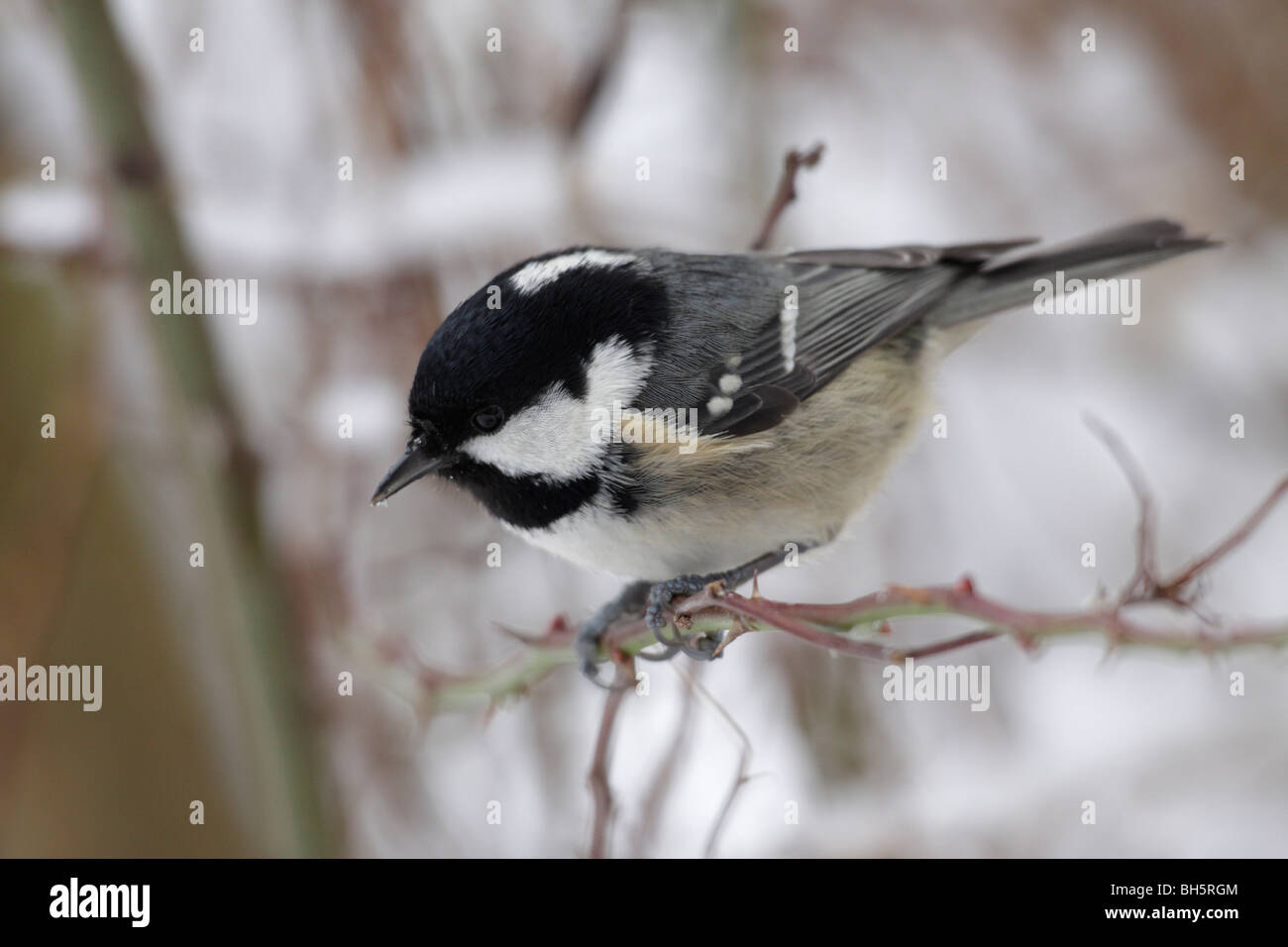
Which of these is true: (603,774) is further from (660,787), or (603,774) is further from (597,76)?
(597,76)

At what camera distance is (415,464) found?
1.74 meters

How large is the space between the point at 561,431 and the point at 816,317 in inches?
27.2

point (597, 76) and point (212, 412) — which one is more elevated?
point (597, 76)

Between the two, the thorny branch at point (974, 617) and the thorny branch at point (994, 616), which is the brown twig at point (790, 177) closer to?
the thorny branch at point (974, 617)

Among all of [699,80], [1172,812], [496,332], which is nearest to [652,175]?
[699,80]

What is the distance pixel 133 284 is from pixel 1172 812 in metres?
3.17

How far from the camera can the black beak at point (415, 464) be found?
171 centimetres

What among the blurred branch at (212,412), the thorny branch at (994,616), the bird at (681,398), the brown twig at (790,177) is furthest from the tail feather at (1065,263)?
the blurred branch at (212,412)

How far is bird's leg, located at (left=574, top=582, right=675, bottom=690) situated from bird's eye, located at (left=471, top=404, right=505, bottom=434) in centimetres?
35

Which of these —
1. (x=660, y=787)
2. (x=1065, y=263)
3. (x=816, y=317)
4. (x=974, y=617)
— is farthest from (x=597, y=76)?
(x=974, y=617)

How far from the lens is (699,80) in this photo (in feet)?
10.8

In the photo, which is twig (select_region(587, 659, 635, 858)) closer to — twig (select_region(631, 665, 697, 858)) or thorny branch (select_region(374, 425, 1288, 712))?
twig (select_region(631, 665, 697, 858))

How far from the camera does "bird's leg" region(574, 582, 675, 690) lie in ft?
5.78
